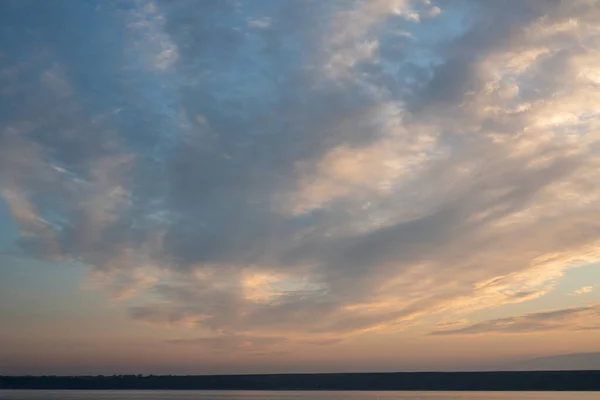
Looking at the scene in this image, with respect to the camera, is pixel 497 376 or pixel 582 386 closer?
pixel 582 386

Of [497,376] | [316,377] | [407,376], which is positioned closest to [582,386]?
[497,376]

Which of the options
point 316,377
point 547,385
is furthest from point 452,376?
point 316,377

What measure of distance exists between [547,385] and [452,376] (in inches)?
982

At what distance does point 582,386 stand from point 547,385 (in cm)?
819

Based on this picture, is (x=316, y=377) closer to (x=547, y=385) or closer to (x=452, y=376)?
(x=452, y=376)

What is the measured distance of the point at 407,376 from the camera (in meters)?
180

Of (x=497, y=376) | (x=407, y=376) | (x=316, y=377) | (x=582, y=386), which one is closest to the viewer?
(x=582, y=386)

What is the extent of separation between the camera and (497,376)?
167000 mm

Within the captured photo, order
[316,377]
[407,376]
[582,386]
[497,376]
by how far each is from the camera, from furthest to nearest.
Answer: [316,377], [407,376], [497,376], [582,386]

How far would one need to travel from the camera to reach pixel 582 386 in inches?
5827

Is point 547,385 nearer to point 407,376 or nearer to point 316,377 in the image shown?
point 407,376

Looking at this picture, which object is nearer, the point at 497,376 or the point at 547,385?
the point at 547,385

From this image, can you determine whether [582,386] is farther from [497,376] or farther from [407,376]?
[407,376]

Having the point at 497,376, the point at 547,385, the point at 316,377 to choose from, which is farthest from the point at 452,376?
the point at 316,377
